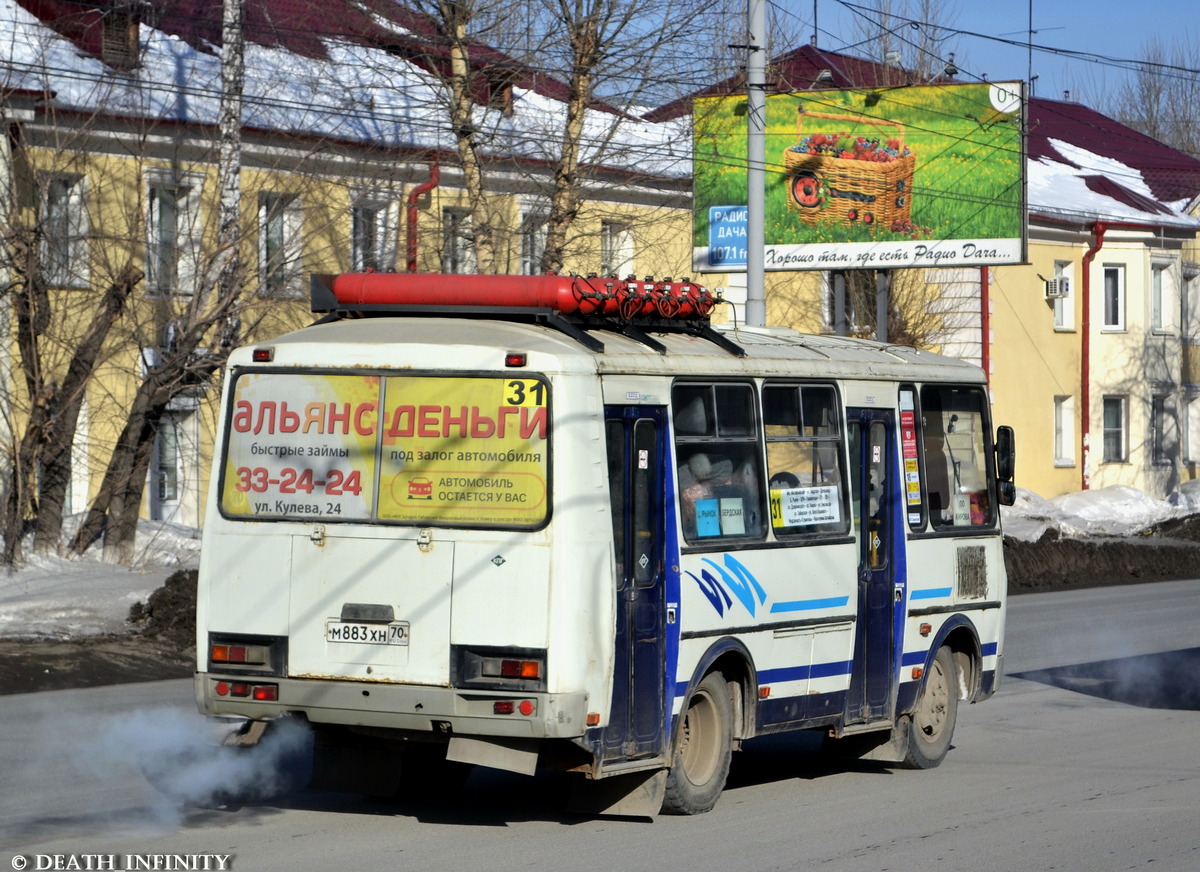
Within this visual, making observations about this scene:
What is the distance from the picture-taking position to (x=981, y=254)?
92.9 feet

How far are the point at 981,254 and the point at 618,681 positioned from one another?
21188 millimetres

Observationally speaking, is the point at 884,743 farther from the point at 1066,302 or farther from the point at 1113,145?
the point at 1113,145

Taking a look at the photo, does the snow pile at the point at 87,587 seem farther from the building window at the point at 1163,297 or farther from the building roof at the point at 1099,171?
the building window at the point at 1163,297

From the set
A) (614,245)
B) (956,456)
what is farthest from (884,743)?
(614,245)

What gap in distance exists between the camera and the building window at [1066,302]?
4306 centimetres

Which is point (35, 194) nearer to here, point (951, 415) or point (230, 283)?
point (230, 283)

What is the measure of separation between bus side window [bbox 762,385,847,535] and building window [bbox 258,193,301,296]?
44.2 feet

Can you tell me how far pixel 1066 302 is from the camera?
4359 cm

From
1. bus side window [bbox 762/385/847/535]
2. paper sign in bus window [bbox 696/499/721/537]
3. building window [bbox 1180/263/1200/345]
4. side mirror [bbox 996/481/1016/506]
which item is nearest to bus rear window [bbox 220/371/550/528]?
paper sign in bus window [bbox 696/499/721/537]

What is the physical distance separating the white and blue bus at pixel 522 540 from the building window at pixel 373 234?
634 inches

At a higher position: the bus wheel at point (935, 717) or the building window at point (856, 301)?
the building window at point (856, 301)

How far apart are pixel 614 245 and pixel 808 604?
19.2 metres


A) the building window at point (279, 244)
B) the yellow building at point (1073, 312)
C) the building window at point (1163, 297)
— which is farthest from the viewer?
the building window at point (1163, 297)

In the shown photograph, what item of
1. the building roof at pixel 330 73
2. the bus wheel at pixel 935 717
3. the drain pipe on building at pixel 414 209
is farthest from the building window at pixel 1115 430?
the bus wheel at pixel 935 717
